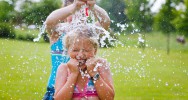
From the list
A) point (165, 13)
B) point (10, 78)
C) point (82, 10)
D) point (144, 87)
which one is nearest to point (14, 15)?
point (165, 13)

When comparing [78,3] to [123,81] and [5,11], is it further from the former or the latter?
[5,11]

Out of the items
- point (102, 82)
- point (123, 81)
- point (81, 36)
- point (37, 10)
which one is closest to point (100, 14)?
point (81, 36)

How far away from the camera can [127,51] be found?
46.5 ft

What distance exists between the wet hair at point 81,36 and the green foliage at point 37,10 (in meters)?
17.6

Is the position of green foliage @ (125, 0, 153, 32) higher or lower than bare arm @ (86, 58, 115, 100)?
higher

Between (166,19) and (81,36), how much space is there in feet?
55.7

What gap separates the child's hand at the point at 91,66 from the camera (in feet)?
10.4

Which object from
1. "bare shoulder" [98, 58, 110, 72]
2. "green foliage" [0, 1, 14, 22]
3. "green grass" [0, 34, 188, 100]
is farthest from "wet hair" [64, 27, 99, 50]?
"green foliage" [0, 1, 14, 22]

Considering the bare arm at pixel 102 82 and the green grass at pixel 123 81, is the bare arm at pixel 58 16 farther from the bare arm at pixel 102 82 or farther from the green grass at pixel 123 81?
the green grass at pixel 123 81

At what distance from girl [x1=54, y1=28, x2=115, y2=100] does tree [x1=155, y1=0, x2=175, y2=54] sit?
15.6 metres

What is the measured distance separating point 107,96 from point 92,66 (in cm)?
23

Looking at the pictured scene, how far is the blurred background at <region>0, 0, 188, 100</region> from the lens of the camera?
326 inches

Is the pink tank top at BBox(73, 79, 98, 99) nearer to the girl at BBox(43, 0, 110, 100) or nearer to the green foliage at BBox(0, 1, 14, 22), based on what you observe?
the girl at BBox(43, 0, 110, 100)

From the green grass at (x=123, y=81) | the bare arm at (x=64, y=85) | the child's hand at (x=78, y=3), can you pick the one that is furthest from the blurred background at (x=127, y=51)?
the bare arm at (x=64, y=85)
